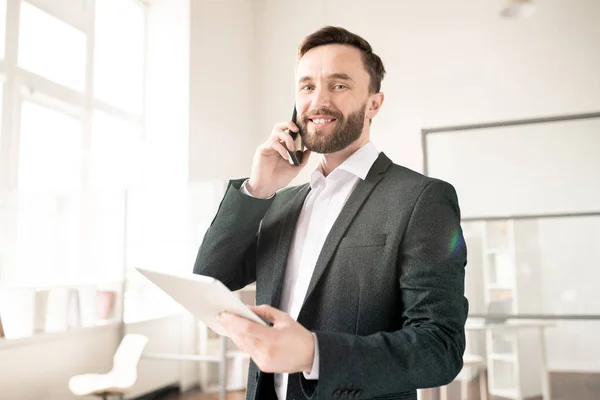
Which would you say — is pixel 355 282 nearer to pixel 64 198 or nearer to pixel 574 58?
pixel 64 198

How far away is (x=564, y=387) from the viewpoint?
348 centimetres

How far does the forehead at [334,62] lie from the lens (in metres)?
1.25

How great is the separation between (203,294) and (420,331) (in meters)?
0.40

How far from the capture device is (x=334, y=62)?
125 cm

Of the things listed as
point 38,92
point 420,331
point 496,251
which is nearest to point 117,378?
point 38,92

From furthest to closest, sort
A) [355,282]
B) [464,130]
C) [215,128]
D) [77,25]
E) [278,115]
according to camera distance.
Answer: [278,115] < [215,128] < [77,25] < [464,130] < [355,282]

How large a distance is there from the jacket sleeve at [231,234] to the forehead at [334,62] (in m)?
0.34

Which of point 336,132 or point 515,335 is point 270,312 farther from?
point 515,335

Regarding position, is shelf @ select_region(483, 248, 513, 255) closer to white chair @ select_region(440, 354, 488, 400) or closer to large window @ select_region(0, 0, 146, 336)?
white chair @ select_region(440, 354, 488, 400)

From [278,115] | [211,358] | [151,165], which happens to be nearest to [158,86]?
[151,165]

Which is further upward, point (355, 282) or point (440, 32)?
point (440, 32)

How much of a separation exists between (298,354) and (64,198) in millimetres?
3611

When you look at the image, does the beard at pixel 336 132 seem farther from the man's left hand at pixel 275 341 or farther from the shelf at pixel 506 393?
the shelf at pixel 506 393

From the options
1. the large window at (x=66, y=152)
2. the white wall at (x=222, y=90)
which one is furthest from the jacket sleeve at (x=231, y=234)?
the white wall at (x=222, y=90)
